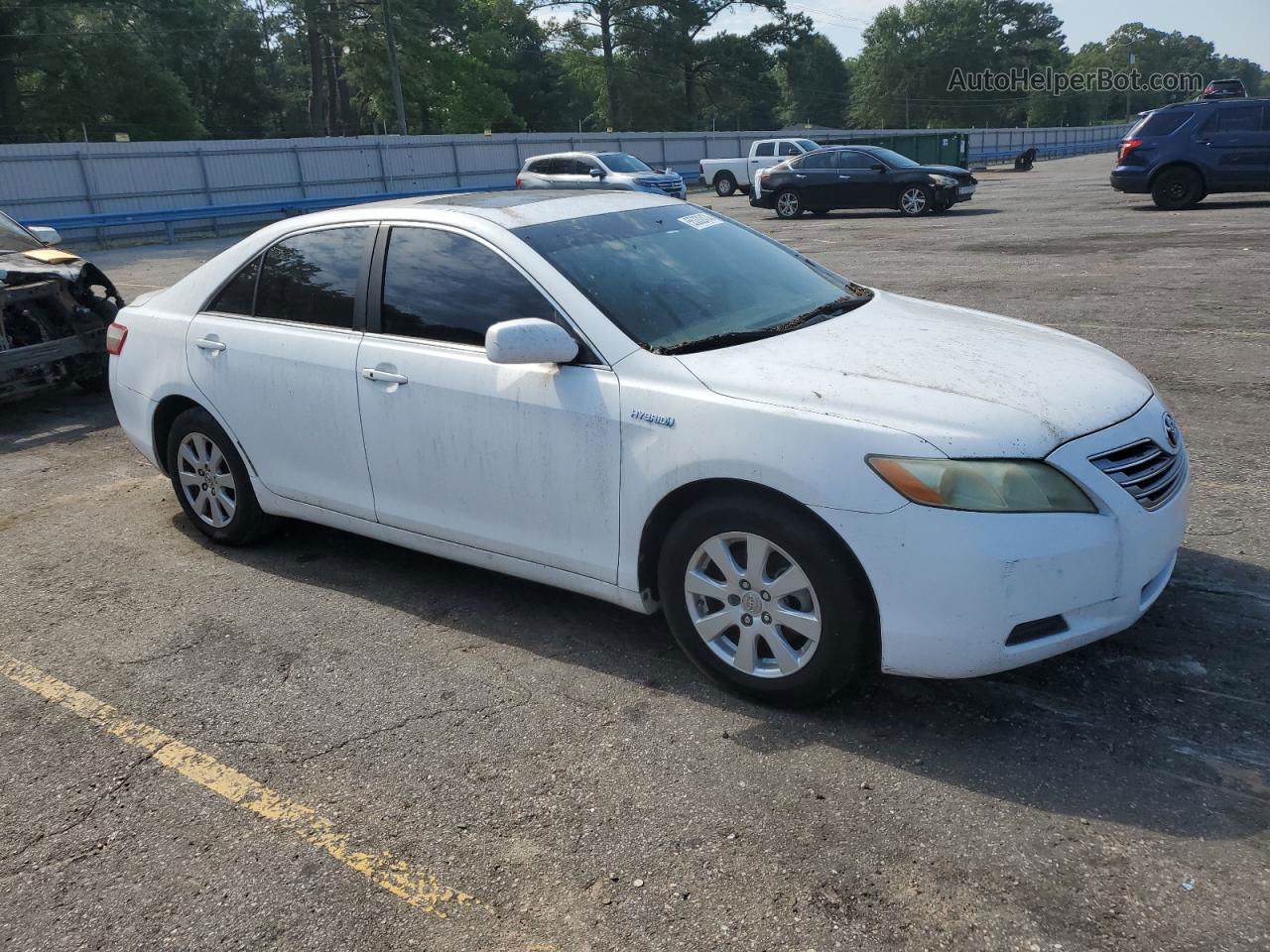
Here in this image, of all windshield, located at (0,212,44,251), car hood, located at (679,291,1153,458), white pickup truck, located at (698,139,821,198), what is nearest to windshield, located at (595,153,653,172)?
white pickup truck, located at (698,139,821,198)

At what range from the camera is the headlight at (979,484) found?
2891 mm

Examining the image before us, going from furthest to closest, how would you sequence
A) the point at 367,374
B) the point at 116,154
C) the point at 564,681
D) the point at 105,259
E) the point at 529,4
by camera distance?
1. the point at 529,4
2. the point at 116,154
3. the point at 105,259
4. the point at 367,374
5. the point at 564,681

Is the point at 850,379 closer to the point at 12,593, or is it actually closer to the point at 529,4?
the point at 12,593

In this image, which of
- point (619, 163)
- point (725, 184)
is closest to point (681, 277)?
point (619, 163)

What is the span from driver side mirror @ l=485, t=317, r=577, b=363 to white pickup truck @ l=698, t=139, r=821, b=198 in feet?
92.1

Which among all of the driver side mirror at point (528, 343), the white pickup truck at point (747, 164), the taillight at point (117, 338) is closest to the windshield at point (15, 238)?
the taillight at point (117, 338)

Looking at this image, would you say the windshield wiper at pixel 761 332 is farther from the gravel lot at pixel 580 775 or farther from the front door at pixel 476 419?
the gravel lot at pixel 580 775

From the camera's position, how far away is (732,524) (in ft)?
10.5

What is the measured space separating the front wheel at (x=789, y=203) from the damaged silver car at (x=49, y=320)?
16360 mm

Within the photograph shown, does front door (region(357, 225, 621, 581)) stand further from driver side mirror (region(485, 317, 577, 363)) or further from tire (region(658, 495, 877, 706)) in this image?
tire (region(658, 495, 877, 706))

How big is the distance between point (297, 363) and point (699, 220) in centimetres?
183

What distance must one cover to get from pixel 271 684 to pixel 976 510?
8.30 ft

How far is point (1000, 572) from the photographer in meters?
2.86

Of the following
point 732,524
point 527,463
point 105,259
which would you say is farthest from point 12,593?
point 105,259
